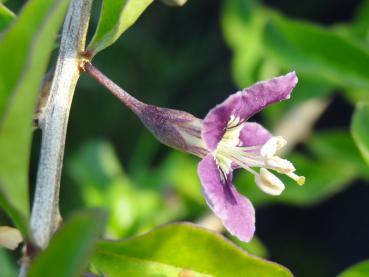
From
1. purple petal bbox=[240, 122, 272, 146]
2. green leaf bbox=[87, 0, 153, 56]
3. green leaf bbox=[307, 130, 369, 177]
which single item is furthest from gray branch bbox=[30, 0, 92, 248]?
green leaf bbox=[307, 130, 369, 177]

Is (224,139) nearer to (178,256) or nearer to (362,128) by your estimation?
(178,256)

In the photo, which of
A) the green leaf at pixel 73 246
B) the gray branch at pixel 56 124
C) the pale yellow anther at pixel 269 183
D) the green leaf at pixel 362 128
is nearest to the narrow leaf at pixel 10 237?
the gray branch at pixel 56 124

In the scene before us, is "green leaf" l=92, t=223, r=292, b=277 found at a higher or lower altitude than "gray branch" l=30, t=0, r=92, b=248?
lower

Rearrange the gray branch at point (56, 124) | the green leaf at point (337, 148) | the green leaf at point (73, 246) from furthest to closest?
the green leaf at point (337, 148) < the gray branch at point (56, 124) < the green leaf at point (73, 246)

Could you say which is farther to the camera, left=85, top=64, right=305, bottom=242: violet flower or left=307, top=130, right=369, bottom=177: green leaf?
left=307, top=130, right=369, bottom=177: green leaf

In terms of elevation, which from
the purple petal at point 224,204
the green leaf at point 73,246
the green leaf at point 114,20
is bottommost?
the purple petal at point 224,204

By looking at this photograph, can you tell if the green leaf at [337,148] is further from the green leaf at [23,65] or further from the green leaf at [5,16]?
the green leaf at [23,65]

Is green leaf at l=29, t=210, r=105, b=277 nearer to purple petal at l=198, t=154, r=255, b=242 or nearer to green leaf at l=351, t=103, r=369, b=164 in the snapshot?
purple petal at l=198, t=154, r=255, b=242

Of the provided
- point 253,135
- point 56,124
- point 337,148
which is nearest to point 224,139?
point 253,135
